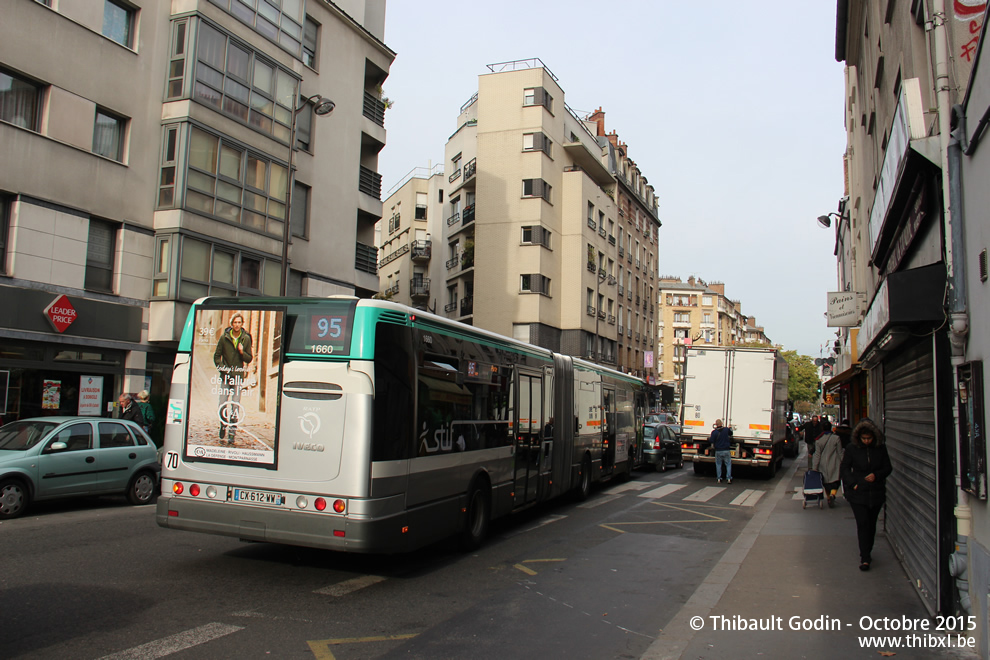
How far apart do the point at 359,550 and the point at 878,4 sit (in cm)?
1313

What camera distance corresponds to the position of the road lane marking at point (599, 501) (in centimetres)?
1404

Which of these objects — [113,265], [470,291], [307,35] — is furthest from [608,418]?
[470,291]

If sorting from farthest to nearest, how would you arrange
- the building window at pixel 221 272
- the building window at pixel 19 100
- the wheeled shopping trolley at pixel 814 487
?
the building window at pixel 221 272 < the building window at pixel 19 100 < the wheeled shopping trolley at pixel 814 487

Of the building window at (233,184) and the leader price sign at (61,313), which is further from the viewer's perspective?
the building window at (233,184)

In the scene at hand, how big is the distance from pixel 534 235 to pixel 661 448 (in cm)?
2092

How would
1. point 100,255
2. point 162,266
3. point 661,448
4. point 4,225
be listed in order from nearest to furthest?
point 4,225
point 100,255
point 162,266
point 661,448

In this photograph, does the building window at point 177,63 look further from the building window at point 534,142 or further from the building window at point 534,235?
the building window at point 534,142

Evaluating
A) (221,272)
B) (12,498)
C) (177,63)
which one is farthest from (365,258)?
(12,498)

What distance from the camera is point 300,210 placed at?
2392 cm

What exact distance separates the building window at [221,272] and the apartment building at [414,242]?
2782cm

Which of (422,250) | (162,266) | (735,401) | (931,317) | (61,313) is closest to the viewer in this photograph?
(931,317)

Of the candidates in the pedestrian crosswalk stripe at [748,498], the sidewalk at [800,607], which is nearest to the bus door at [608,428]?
the pedestrian crosswalk stripe at [748,498]

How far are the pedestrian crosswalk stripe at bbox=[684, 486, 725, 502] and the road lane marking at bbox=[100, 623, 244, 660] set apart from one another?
11884mm

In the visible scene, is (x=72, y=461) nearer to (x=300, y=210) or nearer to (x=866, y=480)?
(x=866, y=480)
